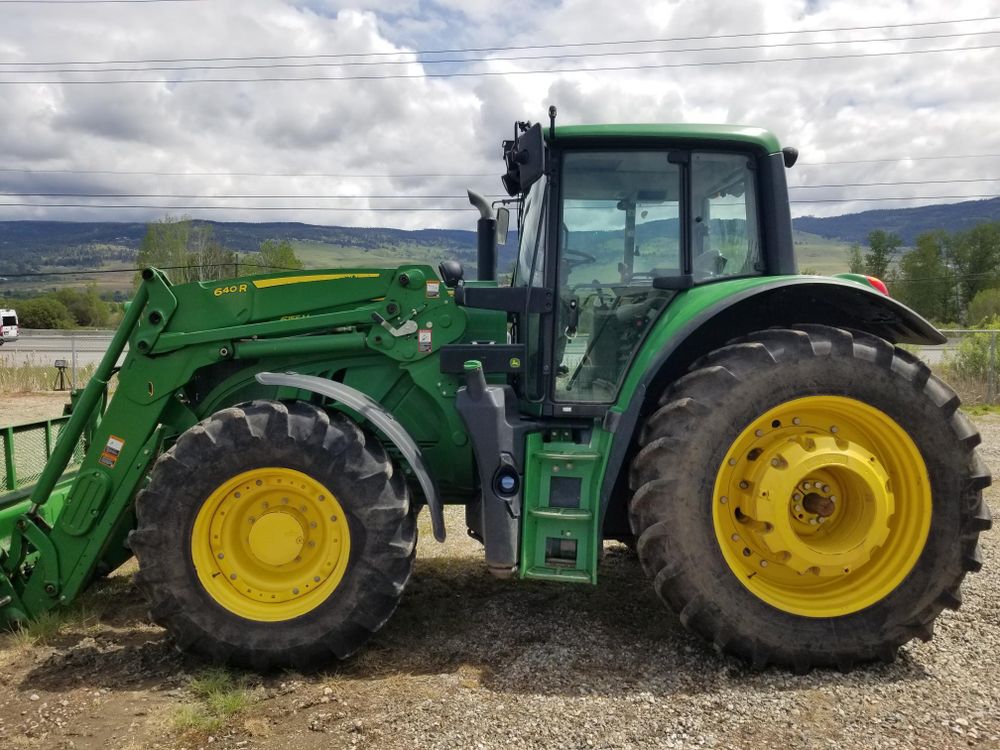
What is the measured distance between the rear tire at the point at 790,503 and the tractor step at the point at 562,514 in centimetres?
23

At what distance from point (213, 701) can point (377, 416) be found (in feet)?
4.67

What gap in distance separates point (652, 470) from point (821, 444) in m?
0.81

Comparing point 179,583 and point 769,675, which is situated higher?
point 179,583

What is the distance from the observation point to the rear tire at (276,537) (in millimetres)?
3453

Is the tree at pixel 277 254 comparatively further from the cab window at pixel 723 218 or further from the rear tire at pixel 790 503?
the rear tire at pixel 790 503

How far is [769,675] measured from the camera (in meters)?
3.30

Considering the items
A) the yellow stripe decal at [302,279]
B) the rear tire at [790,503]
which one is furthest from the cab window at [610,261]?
the yellow stripe decal at [302,279]

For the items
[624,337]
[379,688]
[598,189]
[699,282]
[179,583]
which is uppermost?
[598,189]

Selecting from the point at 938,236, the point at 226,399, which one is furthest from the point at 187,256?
the point at 938,236

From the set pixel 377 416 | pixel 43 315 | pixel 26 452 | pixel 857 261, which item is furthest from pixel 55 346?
pixel 857 261

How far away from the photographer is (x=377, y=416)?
3.64m

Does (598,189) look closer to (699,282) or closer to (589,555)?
(699,282)

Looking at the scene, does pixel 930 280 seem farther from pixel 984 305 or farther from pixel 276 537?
pixel 276 537

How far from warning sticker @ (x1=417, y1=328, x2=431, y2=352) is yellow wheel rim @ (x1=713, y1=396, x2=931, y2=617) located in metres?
1.64
